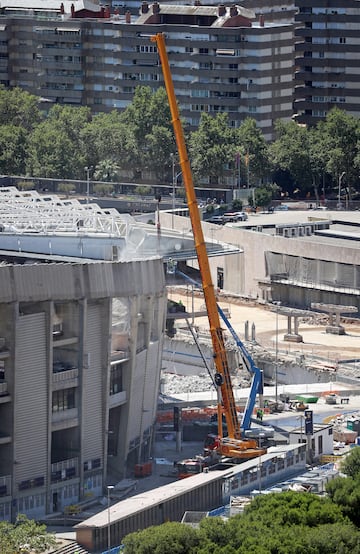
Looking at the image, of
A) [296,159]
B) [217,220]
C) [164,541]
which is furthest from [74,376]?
[296,159]

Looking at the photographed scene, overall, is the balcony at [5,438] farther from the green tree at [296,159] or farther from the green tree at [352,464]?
the green tree at [296,159]

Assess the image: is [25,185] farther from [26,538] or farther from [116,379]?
[26,538]

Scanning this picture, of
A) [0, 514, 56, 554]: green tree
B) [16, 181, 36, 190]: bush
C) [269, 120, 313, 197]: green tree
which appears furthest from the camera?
[16, 181, 36, 190]: bush

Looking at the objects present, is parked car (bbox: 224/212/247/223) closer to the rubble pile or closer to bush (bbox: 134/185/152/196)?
bush (bbox: 134/185/152/196)

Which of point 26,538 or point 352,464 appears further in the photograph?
point 352,464

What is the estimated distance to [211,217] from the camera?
177500mm

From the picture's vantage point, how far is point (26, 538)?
8944 cm

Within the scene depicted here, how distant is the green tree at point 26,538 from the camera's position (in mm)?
87875

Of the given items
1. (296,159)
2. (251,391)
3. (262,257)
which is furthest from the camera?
(296,159)

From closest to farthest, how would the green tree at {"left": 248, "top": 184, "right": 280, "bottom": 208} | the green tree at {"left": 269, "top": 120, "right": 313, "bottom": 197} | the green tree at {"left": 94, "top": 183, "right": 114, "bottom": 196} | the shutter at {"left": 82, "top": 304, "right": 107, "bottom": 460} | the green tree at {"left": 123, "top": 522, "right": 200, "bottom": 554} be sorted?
the green tree at {"left": 123, "top": 522, "right": 200, "bottom": 554}
the shutter at {"left": 82, "top": 304, "right": 107, "bottom": 460}
the green tree at {"left": 248, "top": 184, "right": 280, "bottom": 208}
the green tree at {"left": 269, "top": 120, "right": 313, "bottom": 197}
the green tree at {"left": 94, "top": 183, "right": 114, "bottom": 196}

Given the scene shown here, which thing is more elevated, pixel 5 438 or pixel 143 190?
pixel 143 190

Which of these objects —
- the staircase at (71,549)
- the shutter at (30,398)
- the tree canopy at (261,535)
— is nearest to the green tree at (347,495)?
the tree canopy at (261,535)

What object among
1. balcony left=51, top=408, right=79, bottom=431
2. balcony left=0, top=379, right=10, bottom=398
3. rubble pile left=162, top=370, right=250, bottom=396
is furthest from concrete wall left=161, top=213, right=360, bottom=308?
balcony left=0, top=379, right=10, bottom=398

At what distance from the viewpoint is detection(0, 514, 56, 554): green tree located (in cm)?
8788
